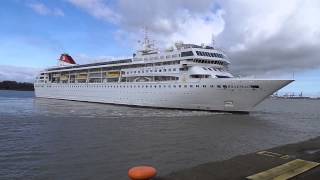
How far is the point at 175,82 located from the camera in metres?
44.9

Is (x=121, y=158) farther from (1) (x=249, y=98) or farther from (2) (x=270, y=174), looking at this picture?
(1) (x=249, y=98)

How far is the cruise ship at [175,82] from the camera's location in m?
40.5

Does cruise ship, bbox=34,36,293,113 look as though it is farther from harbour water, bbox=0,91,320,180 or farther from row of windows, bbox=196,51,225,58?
harbour water, bbox=0,91,320,180

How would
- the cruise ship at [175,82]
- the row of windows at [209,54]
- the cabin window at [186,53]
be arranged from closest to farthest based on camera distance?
the cruise ship at [175,82], the cabin window at [186,53], the row of windows at [209,54]

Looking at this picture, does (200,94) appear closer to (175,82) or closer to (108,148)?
(175,82)

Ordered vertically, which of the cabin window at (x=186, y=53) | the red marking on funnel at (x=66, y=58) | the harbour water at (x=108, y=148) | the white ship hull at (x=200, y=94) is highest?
the red marking on funnel at (x=66, y=58)

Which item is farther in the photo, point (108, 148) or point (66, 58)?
point (66, 58)

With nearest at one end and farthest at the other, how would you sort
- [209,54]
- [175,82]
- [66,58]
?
[175,82] → [209,54] → [66,58]

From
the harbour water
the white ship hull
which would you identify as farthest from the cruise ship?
the harbour water

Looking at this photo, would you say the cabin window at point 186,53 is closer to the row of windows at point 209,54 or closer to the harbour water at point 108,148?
the row of windows at point 209,54

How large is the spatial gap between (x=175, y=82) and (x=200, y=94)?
4.25m

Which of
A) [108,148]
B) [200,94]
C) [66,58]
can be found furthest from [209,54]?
[66,58]

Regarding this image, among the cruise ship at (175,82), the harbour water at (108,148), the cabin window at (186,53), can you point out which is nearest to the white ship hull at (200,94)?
the cruise ship at (175,82)

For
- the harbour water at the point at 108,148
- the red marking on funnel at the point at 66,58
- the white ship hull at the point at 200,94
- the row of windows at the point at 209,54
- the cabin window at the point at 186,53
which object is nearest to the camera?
the harbour water at the point at 108,148
